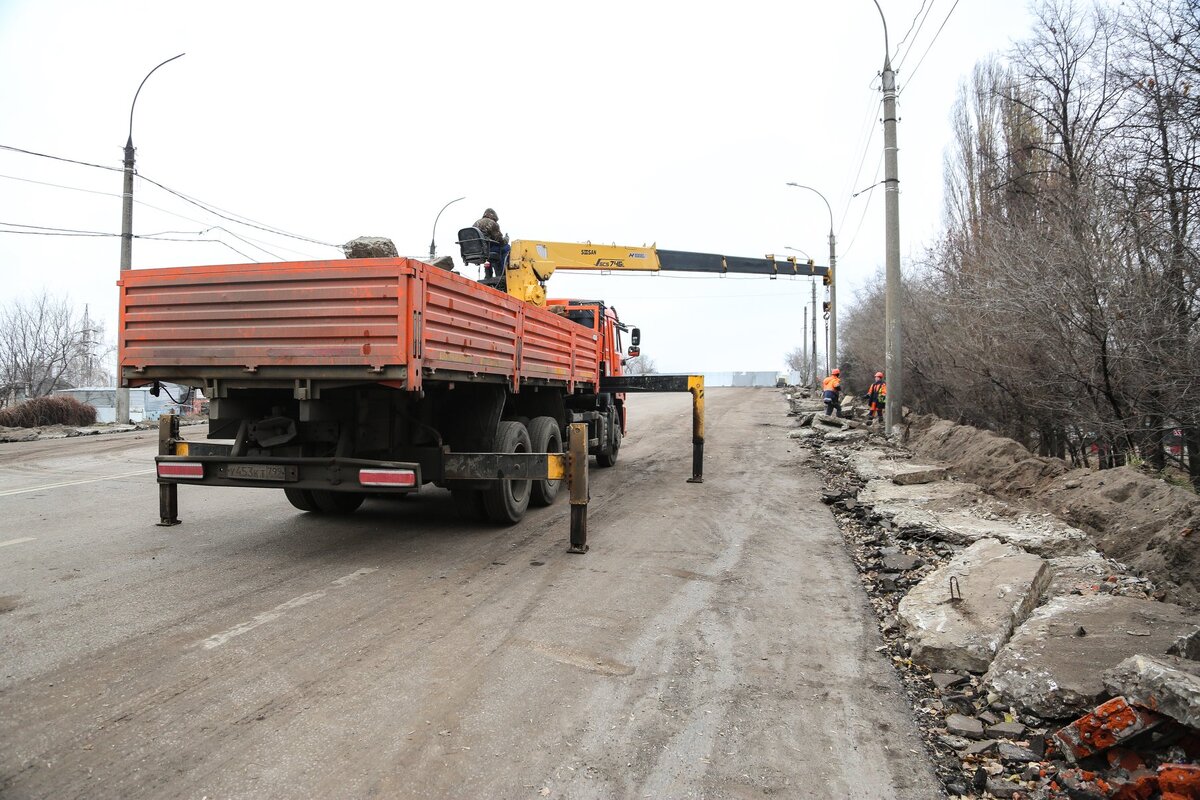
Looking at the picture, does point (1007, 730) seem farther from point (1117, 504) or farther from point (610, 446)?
point (610, 446)

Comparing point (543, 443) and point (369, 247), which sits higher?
point (369, 247)

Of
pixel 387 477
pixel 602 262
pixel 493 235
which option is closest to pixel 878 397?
pixel 602 262

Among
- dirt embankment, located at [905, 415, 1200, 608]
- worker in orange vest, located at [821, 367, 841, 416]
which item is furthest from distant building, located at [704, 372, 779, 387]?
dirt embankment, located at [905, 415, 1200, 608]

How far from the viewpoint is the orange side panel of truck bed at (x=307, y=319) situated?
17.0 feet

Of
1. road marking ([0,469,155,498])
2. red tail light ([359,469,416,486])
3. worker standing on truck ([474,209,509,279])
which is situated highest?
worker standing on truck ([474,209,509,279])

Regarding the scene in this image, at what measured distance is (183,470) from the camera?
618 cm

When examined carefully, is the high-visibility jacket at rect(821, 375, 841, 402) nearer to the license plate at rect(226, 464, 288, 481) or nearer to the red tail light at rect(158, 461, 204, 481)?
the license plate at rect(226, 464, 288, 481)

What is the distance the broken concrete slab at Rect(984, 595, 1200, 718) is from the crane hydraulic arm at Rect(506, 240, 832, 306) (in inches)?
335

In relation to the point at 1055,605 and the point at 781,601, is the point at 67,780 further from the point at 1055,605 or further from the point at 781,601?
the point at 1055,605

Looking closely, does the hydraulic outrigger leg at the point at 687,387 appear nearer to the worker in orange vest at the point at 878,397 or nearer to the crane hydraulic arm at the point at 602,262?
the crane hydraulic arm at the point at 602,262

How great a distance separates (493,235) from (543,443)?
395cm

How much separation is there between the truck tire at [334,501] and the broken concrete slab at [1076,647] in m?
6.47

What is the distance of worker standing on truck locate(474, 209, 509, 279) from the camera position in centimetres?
1054

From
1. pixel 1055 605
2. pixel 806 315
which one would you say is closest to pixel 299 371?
pixel 1055 605
